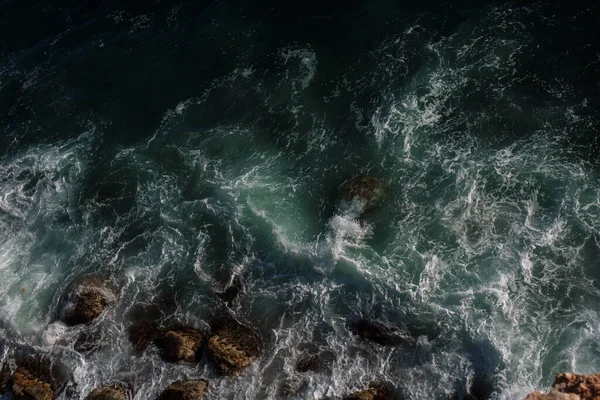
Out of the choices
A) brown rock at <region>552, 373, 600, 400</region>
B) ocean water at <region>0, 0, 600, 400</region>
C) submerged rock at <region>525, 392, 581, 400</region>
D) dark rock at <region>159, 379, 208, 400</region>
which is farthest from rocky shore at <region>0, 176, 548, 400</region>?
submerged rock at <region>525, 392, 581, 400</region>

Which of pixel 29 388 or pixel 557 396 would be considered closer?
pixel 557 396

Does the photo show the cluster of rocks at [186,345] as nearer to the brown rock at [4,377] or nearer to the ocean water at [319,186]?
the brown rock at [4,377]

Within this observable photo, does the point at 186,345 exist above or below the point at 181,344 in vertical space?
below

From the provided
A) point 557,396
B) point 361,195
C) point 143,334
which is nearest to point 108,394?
point 143,334

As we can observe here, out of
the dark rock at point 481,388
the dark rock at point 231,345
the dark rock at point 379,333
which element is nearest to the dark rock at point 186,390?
the dark rock at point 231,345

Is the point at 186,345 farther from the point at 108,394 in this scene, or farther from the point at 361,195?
the point at 361,195

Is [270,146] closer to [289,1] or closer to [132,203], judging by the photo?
[132,203]

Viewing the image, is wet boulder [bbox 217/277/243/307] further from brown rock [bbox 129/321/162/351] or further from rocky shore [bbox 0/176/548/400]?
brown rock [bbox 129/321/162/351]
